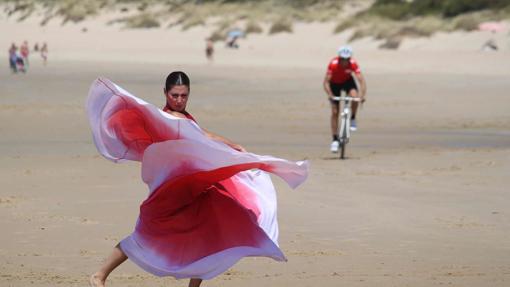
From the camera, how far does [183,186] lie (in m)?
6.88

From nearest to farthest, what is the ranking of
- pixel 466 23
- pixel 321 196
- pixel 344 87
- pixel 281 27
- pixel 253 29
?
pixel 321 196 → pixel 344 87 → pixel 466 23 → pixel 281 27 → pixel 253 29

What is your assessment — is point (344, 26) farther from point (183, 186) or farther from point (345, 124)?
point (183, 186)

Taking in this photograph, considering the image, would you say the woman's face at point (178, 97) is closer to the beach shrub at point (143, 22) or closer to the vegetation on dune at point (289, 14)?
the vegetation on dune at point (289, 14)

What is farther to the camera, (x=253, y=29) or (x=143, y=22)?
(x=143, y=22)

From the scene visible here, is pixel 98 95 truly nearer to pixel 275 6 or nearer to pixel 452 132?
pixel 452 132

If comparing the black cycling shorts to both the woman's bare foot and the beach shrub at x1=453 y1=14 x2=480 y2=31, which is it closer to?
the woman's bare foot

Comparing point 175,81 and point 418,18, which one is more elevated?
point 175,81

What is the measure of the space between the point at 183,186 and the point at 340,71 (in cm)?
1029

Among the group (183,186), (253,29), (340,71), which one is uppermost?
(183,186)

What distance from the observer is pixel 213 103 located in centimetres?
2788

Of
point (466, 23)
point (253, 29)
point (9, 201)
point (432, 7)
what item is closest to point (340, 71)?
point (9, 201)

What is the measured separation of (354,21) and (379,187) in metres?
45.0

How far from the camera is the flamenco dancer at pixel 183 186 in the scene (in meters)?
6.85

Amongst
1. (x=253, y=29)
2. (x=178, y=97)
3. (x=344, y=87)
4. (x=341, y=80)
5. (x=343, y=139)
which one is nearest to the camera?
(x=178, y=97)
